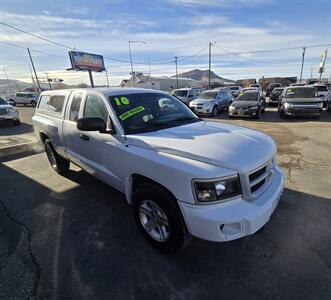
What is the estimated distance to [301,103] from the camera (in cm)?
1130

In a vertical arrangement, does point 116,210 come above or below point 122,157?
below

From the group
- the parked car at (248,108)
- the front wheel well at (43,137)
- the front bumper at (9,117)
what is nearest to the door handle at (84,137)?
the front wheel well at (43,137)

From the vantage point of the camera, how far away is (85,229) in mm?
3117

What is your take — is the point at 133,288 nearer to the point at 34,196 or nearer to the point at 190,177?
the point at 190,177

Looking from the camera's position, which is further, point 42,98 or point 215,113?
point 215,113

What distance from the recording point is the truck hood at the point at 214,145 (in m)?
2.08

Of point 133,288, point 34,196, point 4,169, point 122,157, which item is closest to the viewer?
point 133,288

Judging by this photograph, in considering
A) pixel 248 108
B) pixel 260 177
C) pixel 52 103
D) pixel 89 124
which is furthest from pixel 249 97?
pixel 89 124

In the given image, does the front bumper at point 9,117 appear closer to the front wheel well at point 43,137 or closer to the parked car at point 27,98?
the front wheel well at point 43,137

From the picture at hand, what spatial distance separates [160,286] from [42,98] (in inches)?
200

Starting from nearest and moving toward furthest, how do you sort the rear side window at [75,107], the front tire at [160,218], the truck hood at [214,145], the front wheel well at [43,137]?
the truck hood at [214,145]
the front tire at [160,218]
the rear side window at [75,107]
the front wheel well at [43,137]

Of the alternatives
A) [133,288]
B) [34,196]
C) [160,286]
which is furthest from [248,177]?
[34,196]

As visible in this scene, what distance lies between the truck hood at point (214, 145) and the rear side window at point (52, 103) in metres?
2.42

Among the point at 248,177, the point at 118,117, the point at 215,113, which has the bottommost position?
the point at 215,113
